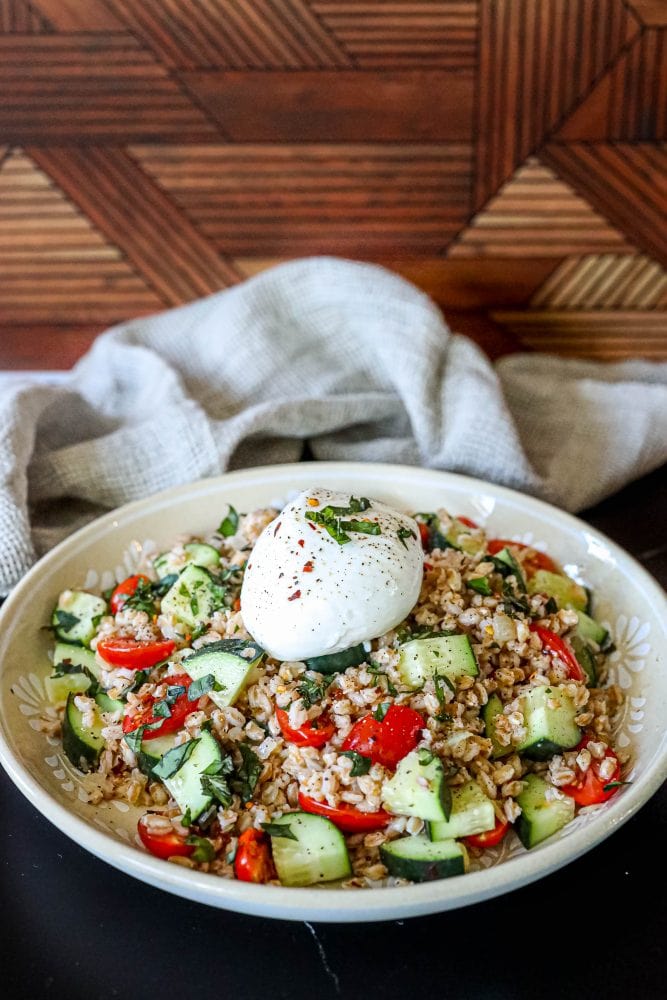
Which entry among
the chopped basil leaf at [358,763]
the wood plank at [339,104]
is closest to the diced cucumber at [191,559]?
the chopped basil leaf at [358,763]

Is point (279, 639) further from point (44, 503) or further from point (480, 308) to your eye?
point (480, 308)

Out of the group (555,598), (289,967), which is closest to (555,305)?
(555,598)

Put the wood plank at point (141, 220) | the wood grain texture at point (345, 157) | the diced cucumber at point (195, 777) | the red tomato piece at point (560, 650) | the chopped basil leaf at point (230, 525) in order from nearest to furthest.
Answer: the diced cucumber at point (195, 777) < the red tomato piece at point (560, 650) < the chopped basil leaf at point (230, 525) < the wood grain texture at point (345, 157) < the wood plank at point (141, 220)

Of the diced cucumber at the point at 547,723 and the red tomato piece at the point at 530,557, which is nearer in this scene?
the diced cucumber at the point at 547,723

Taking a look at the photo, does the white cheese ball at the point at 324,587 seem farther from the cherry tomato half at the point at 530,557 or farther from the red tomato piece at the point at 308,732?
the cherry tomato half at the point at 530,557

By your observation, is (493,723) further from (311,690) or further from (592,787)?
(311,690)

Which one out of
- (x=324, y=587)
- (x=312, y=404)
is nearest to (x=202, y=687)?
(x=324, y=587)
